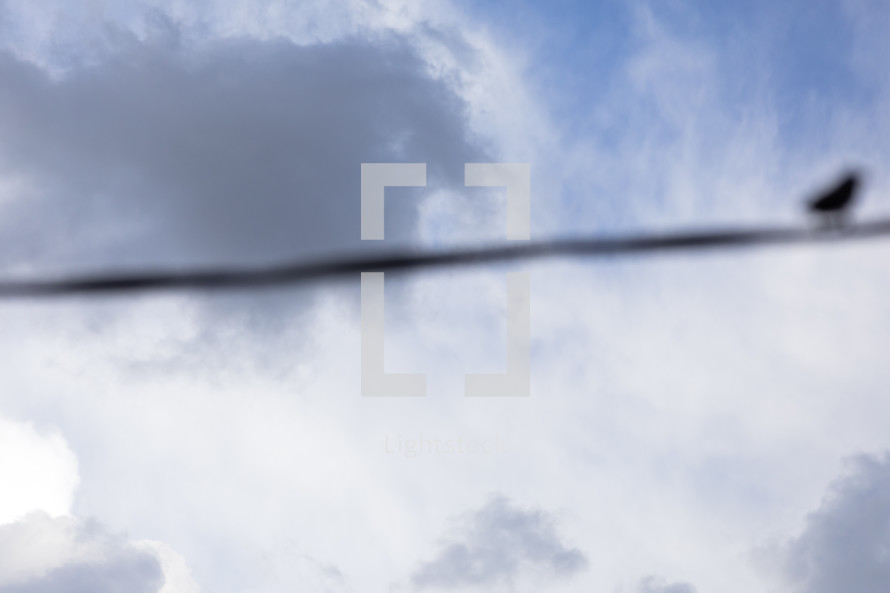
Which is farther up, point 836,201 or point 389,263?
point 836,201

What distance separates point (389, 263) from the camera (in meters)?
3.43

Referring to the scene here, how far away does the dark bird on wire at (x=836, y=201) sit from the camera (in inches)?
149

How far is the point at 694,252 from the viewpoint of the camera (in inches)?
146

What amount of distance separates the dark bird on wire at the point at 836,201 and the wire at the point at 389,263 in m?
0.16

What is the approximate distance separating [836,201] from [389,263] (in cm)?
314

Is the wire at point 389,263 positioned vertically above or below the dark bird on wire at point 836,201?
below

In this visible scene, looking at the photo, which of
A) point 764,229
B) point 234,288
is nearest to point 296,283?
point 234,288

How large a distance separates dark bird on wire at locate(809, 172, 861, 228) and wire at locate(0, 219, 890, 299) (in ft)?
0.54

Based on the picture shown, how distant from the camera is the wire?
344 centimetres

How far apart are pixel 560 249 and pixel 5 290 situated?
3632 mm

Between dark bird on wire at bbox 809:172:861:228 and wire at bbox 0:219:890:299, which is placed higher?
dark bird on wire at bbox 809:172:861:228

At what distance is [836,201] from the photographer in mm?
3896

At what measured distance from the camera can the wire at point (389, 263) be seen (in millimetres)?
3436

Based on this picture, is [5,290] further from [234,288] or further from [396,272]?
[396,272]
